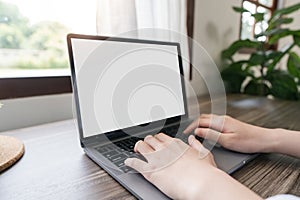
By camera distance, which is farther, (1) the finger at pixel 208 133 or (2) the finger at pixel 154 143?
(1) the finger at pixel 208 133

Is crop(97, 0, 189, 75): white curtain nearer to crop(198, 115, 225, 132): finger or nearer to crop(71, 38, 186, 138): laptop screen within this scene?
crop(71, 38, 186, 138): laptop screen

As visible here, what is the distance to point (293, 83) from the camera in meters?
1.33

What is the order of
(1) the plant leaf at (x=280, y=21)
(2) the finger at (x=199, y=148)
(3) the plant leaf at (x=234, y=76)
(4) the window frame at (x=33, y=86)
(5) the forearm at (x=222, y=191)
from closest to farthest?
(5) the forearm at (x=222, y=191), (2) the finger at (x=199, y=148), (4) the window frame at (x=33, y=86), (1) the plant leaf at (x=280, y=21), (3) the plant leaf at (x=234, y=76)

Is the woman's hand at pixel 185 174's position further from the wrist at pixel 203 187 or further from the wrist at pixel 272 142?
the wrist at pixel 272 142

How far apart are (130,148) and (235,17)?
5.19 ft

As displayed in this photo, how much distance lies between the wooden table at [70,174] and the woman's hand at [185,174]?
55 millimetres

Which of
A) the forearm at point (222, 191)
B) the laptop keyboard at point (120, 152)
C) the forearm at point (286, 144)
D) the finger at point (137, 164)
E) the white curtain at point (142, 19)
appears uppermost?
the white curtain at point (142, 19)

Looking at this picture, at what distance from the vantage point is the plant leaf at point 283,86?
4.40ft

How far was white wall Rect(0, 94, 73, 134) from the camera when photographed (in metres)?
0.63

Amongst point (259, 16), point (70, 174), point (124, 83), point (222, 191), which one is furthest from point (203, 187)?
point (259, 16)

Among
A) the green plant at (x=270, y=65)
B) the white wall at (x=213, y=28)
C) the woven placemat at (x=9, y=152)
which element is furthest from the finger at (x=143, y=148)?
the green plant at (x=270, y=65)

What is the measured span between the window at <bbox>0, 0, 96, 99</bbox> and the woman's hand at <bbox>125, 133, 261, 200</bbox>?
478mm

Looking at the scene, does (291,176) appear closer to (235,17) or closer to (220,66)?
(220,66)

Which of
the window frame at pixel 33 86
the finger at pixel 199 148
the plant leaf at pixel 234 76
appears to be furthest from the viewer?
the plant leaf at pixel 234 76
